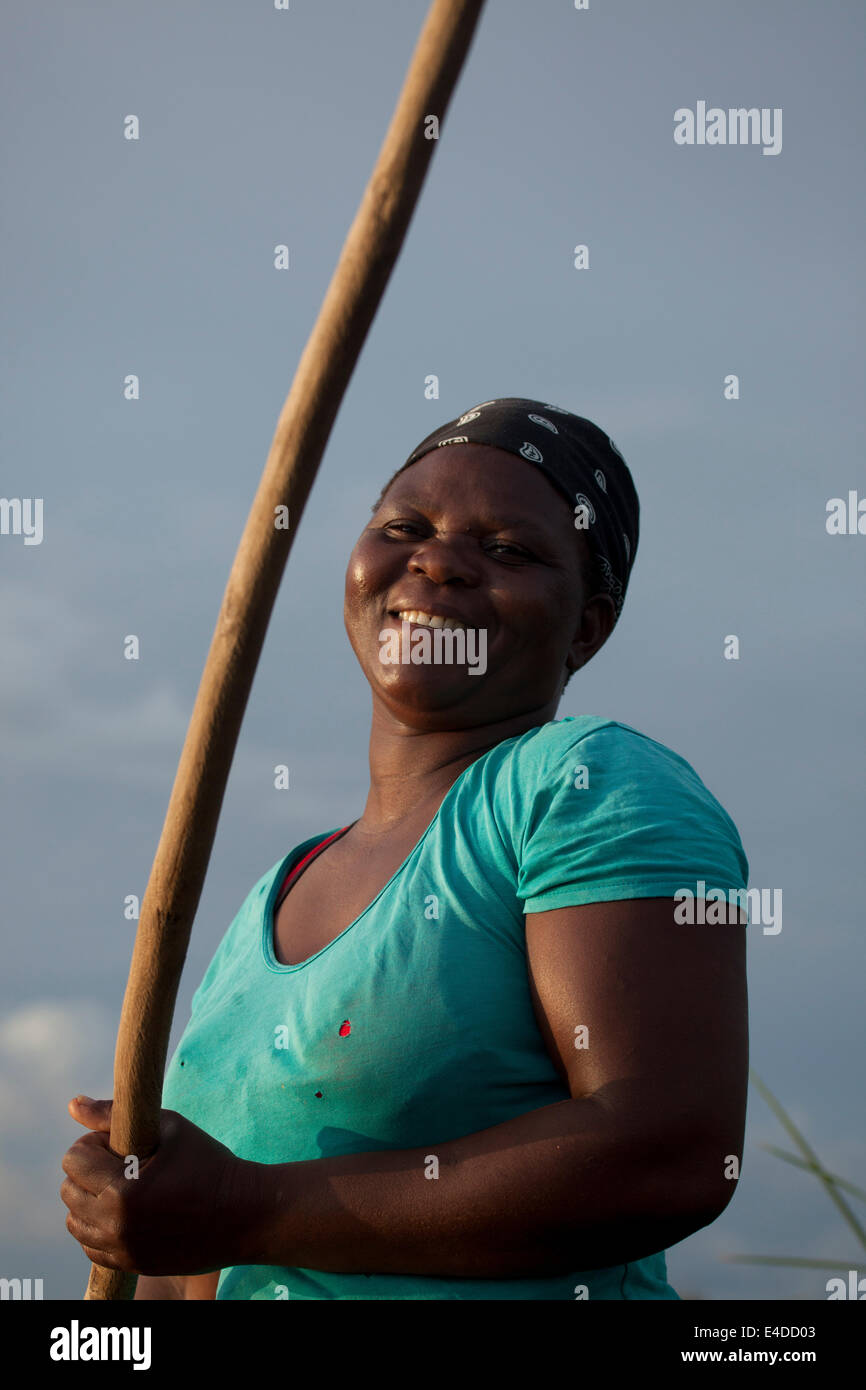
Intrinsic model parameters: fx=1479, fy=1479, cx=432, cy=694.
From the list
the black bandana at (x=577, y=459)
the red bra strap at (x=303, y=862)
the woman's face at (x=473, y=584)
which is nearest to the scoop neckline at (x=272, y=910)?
the red bra strap at (x=303, y=862)

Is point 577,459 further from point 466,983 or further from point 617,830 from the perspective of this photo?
point 466,983

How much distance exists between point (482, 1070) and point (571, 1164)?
0.84ft

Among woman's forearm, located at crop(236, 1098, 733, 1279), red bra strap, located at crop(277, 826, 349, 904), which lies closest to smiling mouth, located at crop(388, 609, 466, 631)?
red bra strap, located at crop(277, 826, 349, 904)

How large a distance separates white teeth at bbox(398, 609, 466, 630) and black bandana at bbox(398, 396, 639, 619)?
0.41 metres

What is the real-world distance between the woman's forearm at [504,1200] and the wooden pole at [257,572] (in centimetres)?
26

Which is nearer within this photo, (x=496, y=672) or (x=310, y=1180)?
(x=310, y=1180)

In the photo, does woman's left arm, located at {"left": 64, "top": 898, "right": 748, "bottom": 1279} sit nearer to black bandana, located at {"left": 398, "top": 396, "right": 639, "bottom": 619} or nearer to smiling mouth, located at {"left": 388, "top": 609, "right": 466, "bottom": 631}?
smiling mouth, located at {"left": 388, "top": 609, "right": 466, "bottom": 631}

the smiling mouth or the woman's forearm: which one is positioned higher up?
the smiling mouth

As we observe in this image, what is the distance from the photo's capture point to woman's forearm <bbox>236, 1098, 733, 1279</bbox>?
214 cm

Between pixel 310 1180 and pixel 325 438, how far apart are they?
1.17 meters

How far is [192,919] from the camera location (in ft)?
7.34

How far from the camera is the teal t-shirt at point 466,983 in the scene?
2.33m
